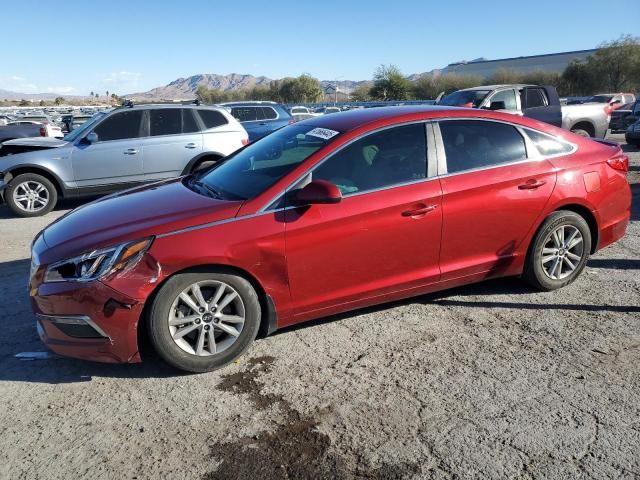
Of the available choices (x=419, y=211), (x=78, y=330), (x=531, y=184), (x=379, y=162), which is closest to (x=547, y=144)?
(x=531, y=184)

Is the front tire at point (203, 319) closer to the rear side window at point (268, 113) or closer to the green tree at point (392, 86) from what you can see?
the rear side window at point (268, 113)

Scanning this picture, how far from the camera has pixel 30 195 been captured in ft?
28.2

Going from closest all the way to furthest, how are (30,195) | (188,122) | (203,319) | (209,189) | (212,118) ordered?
(203,319), (209,189), (30,195), (188,122), (212,118)

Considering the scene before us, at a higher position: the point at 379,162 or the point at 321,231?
the point at 379,162

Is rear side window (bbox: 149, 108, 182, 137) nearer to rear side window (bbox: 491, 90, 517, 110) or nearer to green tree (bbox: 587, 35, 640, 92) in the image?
rear side window (bbox: 491, 90, 517, 110)

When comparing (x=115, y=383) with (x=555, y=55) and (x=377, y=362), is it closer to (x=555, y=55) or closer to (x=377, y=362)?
(x=377, y=362)

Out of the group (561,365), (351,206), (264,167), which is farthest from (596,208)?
(264,167)

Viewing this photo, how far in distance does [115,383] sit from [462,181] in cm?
288

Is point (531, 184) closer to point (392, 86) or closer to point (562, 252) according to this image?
point (562, 252)

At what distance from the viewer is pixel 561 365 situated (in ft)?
11.4

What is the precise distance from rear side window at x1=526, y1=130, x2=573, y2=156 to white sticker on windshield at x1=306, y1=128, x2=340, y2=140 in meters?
1.75

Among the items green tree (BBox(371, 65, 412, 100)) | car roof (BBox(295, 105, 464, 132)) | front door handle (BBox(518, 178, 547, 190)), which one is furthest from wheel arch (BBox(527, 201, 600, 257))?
green tree (BBox(371, 65, 412, 100))

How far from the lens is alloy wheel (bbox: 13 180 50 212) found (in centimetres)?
857

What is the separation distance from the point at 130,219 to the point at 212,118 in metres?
6.32
